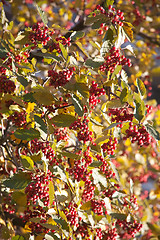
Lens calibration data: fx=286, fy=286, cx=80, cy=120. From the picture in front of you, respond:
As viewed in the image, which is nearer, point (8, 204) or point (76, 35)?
point (76, 35)

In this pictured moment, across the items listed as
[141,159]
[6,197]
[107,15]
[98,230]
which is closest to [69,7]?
[141,159]

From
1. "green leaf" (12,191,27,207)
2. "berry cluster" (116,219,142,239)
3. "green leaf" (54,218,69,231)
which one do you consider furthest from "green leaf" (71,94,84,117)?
"berry cluster" (116,219,142,239)

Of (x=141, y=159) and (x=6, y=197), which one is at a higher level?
(x=6, y=197)

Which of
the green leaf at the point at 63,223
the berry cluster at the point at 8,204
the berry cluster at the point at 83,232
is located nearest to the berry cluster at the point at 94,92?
the green leaf at the point at 63,223

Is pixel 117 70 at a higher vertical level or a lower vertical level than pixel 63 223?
higher

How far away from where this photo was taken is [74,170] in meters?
1.26

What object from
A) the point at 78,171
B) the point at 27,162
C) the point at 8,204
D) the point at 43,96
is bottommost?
the point at 8,204

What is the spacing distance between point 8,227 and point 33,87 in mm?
843

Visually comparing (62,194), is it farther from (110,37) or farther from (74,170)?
(110,37)

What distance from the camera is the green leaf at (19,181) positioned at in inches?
46.7

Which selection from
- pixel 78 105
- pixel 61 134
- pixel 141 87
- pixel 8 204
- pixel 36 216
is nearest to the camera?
pixel 78 105

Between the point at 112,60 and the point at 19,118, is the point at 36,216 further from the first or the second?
the point at 112,60

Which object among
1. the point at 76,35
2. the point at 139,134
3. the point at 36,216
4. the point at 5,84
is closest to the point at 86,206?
the point at 36,216

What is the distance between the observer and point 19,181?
3.97ft
